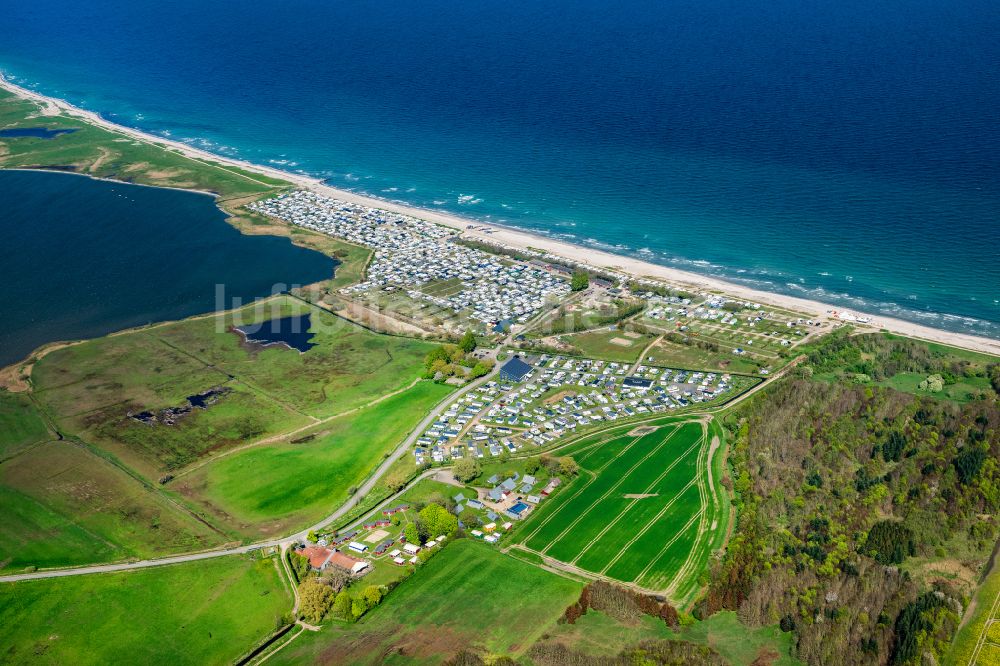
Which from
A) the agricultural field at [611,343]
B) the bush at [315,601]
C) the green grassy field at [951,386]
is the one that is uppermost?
the green grassy field at [951,386]

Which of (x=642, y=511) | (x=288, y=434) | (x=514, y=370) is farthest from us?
(x=514, y=370)

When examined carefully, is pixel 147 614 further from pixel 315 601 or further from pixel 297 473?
pixel 297 473

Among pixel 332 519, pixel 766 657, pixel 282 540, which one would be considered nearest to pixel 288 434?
pixel 332 519

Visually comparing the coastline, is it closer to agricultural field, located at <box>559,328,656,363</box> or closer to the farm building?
agricultural field, located at <box>559,328,656,363</box>

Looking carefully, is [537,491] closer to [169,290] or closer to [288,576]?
[288,576]

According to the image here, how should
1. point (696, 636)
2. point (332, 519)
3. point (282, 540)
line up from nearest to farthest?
point (696, 636)
point (282, 540)
point (332, 519)

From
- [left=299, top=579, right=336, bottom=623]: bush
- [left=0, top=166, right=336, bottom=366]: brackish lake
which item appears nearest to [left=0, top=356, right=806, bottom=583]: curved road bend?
[left=299, top=579, right=336, bottom=623]: bush

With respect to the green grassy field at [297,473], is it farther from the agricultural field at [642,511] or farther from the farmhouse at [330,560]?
the agricultural field at [642,511]

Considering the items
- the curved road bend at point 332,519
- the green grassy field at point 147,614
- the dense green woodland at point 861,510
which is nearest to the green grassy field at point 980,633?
the dense green woodland at point 861,510
